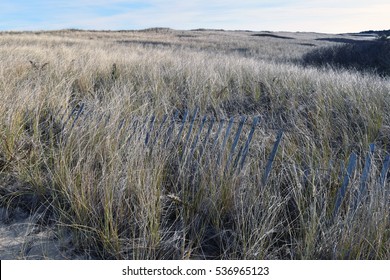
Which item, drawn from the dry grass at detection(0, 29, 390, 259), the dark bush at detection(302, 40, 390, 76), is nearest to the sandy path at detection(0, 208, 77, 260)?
the dry grass at detection(0, 29, 390, 259)

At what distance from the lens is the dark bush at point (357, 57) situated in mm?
13227

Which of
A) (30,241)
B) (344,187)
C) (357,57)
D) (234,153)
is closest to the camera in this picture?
(30,241)

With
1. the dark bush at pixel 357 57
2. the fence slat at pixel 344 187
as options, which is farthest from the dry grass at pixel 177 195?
the dark bush at pixel 357 57

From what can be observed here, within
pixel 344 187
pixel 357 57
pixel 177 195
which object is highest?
pixel 357 57

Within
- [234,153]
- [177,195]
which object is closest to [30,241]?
[177,195]

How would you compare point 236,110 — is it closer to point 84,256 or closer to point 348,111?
point 348,111

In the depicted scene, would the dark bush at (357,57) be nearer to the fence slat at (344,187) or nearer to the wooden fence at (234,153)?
the wooden fence at (234,153)

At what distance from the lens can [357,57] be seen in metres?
14.6

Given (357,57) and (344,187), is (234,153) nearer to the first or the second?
(344,187)

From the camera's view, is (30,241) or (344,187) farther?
(344,187)

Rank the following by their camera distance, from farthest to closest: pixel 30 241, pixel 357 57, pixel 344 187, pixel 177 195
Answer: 1. pixel 357 57
2. pixel 177 195
3. pixel 344 187
4. pixel 30 241

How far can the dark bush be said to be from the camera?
1323 centimetres

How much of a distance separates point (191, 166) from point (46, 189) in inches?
42.3

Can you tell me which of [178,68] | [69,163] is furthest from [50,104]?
[178,68]
